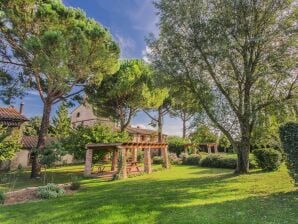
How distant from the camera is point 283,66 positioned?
15.4 metres

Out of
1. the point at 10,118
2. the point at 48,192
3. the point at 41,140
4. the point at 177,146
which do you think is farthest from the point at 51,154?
the point at 177,146

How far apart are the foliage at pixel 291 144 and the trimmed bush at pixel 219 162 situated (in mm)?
13822

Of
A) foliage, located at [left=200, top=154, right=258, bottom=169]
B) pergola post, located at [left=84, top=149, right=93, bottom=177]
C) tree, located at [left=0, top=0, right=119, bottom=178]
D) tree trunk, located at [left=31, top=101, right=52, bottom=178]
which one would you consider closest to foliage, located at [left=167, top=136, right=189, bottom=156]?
foliage, located at [left=200, top=154, right=258, bottom=169]

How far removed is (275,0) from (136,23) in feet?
27.7

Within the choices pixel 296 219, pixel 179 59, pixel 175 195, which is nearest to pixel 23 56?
pixel 179 59

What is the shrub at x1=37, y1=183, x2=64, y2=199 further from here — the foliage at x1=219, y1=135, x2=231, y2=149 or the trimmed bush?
the trimmed bush

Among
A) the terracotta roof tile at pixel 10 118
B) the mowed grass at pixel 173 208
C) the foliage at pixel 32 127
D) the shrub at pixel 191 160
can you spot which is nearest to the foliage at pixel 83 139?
the terracotta roof tile at pixel 10 118

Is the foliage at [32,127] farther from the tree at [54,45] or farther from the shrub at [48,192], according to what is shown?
the shrub at [48,192]

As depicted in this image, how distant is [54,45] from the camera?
17828 mm

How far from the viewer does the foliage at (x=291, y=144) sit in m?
9.95

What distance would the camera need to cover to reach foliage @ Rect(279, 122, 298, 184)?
9.95 meters

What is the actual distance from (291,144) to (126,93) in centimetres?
2320

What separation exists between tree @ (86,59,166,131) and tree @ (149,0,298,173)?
31.4 ft

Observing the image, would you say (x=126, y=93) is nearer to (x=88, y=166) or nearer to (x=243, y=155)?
(x=88, y=166)
